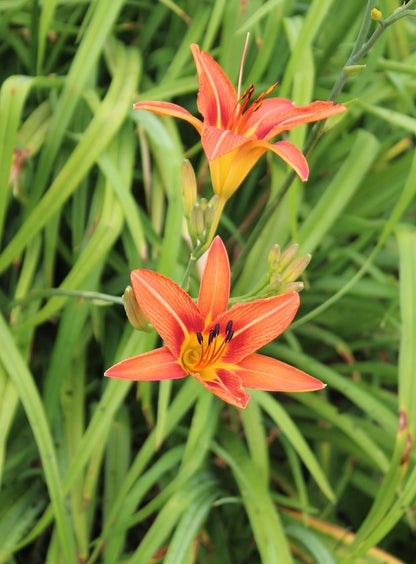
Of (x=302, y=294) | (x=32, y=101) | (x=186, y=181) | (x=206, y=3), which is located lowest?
(x=302, y=294)

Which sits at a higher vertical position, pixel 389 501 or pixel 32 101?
pixel 32 101

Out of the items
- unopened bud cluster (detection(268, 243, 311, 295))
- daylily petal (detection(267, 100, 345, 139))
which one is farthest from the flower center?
daylily petal (detection(267, 100, 345, 139))

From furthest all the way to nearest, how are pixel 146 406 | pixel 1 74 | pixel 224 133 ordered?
pixel 1 74, pixel 146 406, pixel 224 133

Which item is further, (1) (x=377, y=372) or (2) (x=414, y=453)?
(1) (x=377, y=372)

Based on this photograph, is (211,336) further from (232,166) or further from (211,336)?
(232,166)

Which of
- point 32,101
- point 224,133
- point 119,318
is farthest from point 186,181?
point 32,101

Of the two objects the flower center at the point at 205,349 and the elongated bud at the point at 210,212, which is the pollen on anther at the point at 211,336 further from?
the elongated bud at the point at 210,212

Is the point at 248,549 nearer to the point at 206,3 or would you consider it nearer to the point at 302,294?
the point at 302,294
